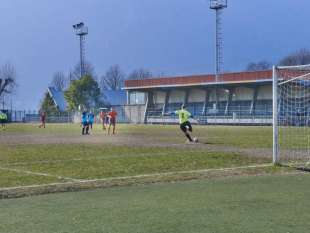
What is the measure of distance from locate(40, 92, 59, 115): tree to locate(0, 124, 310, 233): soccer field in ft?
302

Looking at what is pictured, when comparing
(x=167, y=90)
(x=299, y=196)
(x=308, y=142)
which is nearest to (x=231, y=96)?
(x=167, y=90)

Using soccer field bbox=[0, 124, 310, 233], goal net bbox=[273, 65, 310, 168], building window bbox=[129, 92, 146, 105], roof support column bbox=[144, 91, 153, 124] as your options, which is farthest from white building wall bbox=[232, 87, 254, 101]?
soccer field bbox=[0, 124, 310, 233]

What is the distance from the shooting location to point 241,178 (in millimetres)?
13008

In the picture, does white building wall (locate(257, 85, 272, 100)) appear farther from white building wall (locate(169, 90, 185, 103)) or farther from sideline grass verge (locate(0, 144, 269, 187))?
sideline grass verge (locate(0, 144, 269, 187))

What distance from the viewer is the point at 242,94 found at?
83250 millimetres

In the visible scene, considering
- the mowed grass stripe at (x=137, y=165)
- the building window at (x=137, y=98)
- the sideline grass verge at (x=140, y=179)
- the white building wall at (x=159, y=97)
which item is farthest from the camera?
the building window at (x=137, y=98)

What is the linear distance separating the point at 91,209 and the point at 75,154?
11.2 m

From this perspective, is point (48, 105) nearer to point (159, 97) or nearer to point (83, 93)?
point (83, 93)

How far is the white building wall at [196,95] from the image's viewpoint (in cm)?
8918

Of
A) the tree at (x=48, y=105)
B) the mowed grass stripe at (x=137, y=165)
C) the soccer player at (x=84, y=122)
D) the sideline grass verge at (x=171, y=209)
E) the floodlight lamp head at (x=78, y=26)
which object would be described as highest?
the floodlight lamp head at (x=78, y=26)

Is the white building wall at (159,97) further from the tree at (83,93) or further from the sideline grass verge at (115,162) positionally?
the sideline grass verge at (115,162)

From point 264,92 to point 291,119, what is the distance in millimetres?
55769

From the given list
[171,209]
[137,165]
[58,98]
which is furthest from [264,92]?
[171,209]

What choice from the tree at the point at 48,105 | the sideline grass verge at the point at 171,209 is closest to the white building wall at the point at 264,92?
the tree at the point at 48,105
